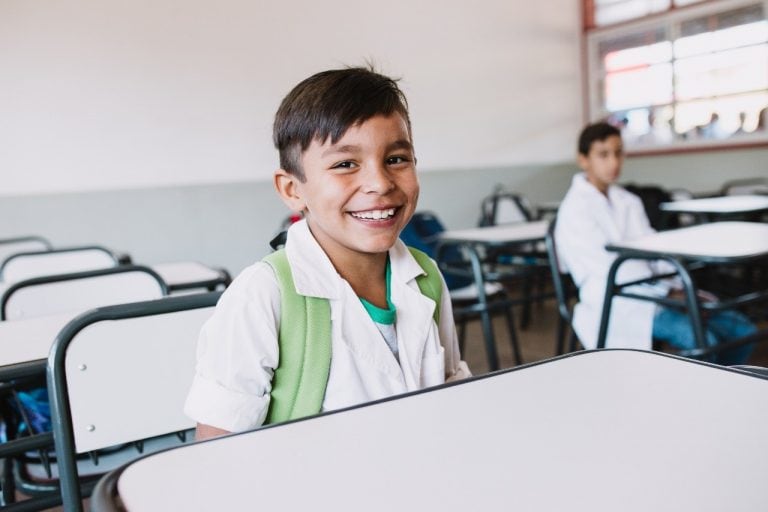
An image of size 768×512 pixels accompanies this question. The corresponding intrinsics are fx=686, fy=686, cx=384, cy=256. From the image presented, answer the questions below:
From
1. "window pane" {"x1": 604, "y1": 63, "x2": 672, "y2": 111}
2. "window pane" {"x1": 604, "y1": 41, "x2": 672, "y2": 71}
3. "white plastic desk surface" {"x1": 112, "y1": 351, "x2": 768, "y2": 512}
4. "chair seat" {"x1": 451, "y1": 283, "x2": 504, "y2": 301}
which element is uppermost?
"window pane" {"x1": 604, "y1": 41, "x2": 672, "y2": 71}

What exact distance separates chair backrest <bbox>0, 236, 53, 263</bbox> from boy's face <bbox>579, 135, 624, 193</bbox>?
2589mm

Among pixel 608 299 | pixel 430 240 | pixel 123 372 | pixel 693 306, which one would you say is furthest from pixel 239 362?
pixel 430 240

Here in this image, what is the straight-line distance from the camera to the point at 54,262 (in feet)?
8.39

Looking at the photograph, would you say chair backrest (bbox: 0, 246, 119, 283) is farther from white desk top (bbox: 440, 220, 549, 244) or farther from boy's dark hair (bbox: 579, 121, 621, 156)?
boy's dark hair (bbox: 579, 121, 621, 156)

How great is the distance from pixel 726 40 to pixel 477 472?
559 cm

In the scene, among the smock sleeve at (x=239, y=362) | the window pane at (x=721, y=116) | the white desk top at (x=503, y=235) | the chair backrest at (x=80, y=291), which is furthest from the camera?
the window pane at (x=721, y=116)

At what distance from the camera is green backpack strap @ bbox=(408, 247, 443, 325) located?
1.09m

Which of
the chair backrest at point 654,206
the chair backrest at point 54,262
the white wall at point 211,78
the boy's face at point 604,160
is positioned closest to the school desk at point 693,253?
the boy's face at point 604,160

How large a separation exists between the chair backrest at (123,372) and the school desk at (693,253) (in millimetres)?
1404

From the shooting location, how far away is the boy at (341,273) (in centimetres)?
91

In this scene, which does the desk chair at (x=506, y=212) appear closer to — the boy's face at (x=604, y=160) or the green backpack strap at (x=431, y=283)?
the boy's face at (x=604, y=160)

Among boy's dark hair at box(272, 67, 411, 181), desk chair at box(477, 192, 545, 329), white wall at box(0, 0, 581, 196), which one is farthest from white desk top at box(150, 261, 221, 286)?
desk chair at box(477, 192, 545, 329)

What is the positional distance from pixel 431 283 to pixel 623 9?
563 cm

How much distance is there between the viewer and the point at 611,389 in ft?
2.56
